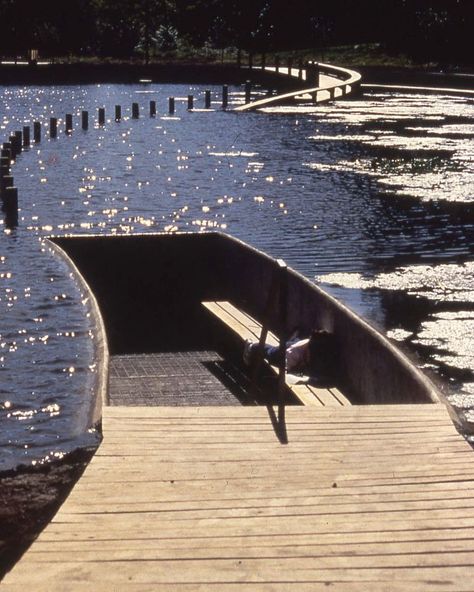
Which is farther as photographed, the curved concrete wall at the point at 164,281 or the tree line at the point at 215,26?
the tree line at the point at 215,26

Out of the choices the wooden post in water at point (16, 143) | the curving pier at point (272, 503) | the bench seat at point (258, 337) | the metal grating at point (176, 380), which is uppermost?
the curving pier at point (272, 503)

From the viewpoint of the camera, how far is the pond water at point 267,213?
19.1m

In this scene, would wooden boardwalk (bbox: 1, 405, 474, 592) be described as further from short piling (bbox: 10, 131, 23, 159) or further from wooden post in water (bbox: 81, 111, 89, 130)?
wooden post in water (bbox: 81, 111, 89, 130)

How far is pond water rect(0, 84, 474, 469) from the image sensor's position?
19062 millimetres

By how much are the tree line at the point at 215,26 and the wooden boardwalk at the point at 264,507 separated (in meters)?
87.5

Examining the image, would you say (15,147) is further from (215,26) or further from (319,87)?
(215,26)

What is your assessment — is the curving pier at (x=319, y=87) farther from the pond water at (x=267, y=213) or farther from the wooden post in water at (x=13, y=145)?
the wooden post in water at (x=13, y=145)

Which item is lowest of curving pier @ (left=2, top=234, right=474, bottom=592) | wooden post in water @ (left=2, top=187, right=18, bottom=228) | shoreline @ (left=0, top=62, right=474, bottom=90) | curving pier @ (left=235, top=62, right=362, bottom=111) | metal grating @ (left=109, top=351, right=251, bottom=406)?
shoreline @ (left=0, top=62, right=474, bottom=90)

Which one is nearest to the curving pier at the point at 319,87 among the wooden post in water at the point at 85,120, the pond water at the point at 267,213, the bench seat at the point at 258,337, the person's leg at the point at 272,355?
the pond water at the point at 267,213

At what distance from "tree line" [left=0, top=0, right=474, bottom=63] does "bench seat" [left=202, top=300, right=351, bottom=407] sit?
78.4 metres

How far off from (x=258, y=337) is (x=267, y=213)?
18924mm

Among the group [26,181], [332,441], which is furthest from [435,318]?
[26,181]

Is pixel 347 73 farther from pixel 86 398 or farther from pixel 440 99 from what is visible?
pixel 86 398

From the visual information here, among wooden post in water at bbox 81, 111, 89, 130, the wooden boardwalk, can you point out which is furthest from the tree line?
the wooden boardwalk
